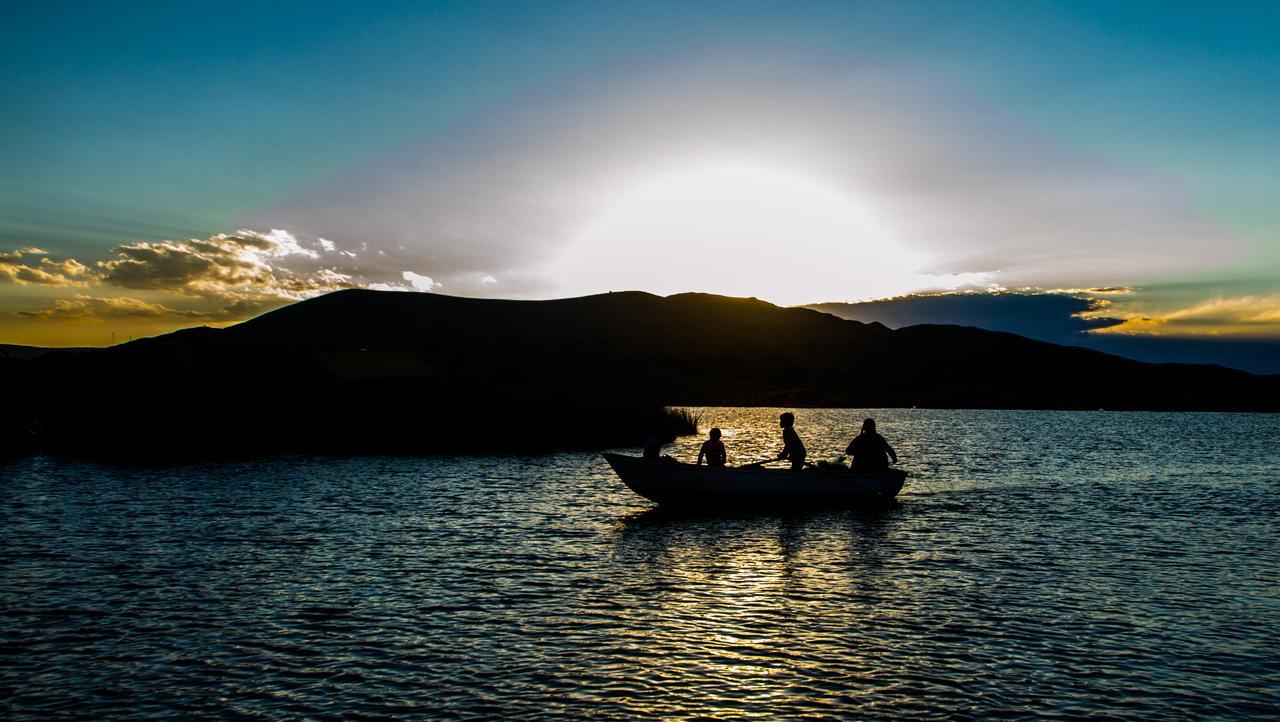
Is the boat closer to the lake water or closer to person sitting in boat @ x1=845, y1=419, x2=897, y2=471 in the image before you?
person sitting in boat @ x1=845, y1=419, x2=897, y2=471

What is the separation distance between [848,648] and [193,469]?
4006 centimetres

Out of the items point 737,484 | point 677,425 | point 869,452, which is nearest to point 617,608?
point 737,484

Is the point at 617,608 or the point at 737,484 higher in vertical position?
the point at 737,484

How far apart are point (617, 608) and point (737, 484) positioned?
1401 cm

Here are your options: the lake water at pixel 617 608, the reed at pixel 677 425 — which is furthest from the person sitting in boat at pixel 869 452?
the reed at pixel 677 425

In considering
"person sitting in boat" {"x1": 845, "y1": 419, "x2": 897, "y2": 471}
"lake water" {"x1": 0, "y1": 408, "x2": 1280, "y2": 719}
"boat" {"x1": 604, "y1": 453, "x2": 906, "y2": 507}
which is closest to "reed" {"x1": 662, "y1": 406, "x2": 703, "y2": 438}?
"lake water" {"x1": 0, "y1": 408, "x2": 1280, "y2": 719}

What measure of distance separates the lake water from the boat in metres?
0.84

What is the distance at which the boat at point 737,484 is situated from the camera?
3011 centimetres

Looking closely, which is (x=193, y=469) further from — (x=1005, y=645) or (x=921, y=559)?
(x=1005, y=645)

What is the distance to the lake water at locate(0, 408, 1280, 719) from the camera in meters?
12.2

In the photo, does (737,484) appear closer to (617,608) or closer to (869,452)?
(869,452)

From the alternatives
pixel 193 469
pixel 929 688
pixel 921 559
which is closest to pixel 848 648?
pixel 929 688

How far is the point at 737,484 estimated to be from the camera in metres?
30.7

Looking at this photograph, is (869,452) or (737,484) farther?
(869,452)
